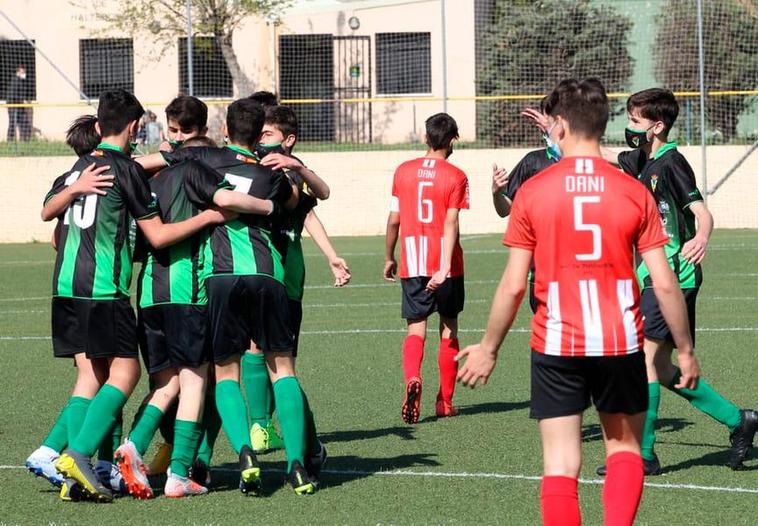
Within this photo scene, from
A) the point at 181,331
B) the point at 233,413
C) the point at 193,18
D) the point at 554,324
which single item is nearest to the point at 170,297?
the point at 181,331

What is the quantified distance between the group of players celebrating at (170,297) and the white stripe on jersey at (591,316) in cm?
209

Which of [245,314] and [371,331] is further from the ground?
[245,314]

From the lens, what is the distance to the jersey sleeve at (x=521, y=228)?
4.74 meters

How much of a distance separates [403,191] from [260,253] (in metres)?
2.81

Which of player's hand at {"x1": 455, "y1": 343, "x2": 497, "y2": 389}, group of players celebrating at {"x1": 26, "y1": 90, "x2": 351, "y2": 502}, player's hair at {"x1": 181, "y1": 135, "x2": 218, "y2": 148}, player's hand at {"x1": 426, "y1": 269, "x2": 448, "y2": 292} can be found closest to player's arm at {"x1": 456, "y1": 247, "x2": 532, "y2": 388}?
player's hand at {"x1": 455, "y1": 343, "x2": 497, "y2": 389}

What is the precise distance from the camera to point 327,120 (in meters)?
25.6

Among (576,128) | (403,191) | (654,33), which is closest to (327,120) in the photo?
(654,33)

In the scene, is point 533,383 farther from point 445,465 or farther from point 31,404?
point 31,404

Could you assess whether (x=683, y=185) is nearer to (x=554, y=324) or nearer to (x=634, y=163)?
(x=634, y=163)

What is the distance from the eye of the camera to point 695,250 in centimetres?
652

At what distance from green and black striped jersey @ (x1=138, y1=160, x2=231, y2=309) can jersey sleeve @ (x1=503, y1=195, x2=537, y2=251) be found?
6.50 feet

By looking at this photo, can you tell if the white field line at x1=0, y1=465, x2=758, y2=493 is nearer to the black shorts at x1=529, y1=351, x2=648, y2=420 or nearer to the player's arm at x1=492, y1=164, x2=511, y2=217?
the player's arm at x1=492, y1=164, x2=511, y2=217

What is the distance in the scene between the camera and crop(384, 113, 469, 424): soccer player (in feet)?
29.1

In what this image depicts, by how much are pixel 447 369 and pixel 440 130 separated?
163 cm
